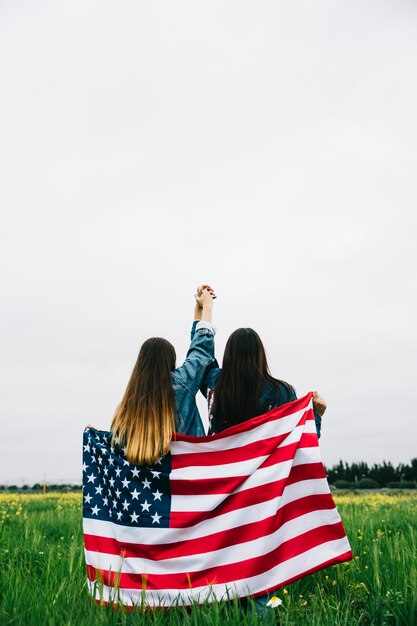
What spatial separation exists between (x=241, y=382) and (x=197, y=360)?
0.50 metres

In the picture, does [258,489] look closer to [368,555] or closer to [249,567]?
[249,567]

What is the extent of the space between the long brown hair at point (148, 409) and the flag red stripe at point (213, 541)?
1.98 feet

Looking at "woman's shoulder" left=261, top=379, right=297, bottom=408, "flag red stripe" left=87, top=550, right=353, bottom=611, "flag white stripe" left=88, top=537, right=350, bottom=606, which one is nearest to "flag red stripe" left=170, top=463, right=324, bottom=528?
"flag white stripe" left=88, top=537, right=350, bottom=606

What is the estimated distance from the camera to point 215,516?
4180 mm

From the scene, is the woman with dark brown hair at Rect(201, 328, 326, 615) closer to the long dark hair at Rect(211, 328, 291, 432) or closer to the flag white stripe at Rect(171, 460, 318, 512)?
the long dark hair at Rect(211, 328, 291, 432)

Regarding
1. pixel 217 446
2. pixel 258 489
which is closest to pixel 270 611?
pixel 258 489

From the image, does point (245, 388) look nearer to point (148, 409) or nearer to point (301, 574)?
point (148, 409)

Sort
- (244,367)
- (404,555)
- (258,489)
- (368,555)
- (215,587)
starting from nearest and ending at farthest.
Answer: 1. (215,587)
2. (258,489)
3. (244,367)
4. (404,555)
5. (368,555)

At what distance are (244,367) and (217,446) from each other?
25.2 inches

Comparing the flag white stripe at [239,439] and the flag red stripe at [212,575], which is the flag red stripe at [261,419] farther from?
the flag red stripe at [212,575]

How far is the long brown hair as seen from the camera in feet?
13.7

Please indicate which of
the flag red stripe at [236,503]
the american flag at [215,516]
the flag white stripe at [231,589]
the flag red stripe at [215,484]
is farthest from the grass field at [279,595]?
the flag red stripe at [215,484]

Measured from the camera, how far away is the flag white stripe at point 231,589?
386 cm

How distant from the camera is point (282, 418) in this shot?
4414mm
